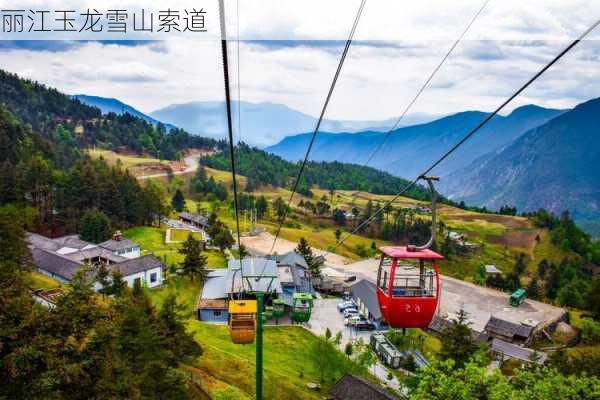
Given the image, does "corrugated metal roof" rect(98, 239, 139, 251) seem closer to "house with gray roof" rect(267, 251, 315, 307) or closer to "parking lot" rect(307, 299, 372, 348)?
"house with gray roof" rect(267, 251, 315, 307)

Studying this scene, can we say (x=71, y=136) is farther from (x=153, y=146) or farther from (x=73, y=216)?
(x=73, y=216)

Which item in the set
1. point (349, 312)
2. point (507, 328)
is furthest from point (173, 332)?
point (507, 328)

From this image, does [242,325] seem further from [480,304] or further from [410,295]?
[480,304]

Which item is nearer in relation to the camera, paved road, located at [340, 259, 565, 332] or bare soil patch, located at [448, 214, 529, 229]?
paved road, located at [340, 259, 565, 332]

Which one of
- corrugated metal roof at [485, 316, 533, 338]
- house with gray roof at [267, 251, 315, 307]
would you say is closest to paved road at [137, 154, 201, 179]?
house with gray roof at [267, 251, 315, 307]

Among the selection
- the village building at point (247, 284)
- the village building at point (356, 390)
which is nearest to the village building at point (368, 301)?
the village building at point (247, 284)
